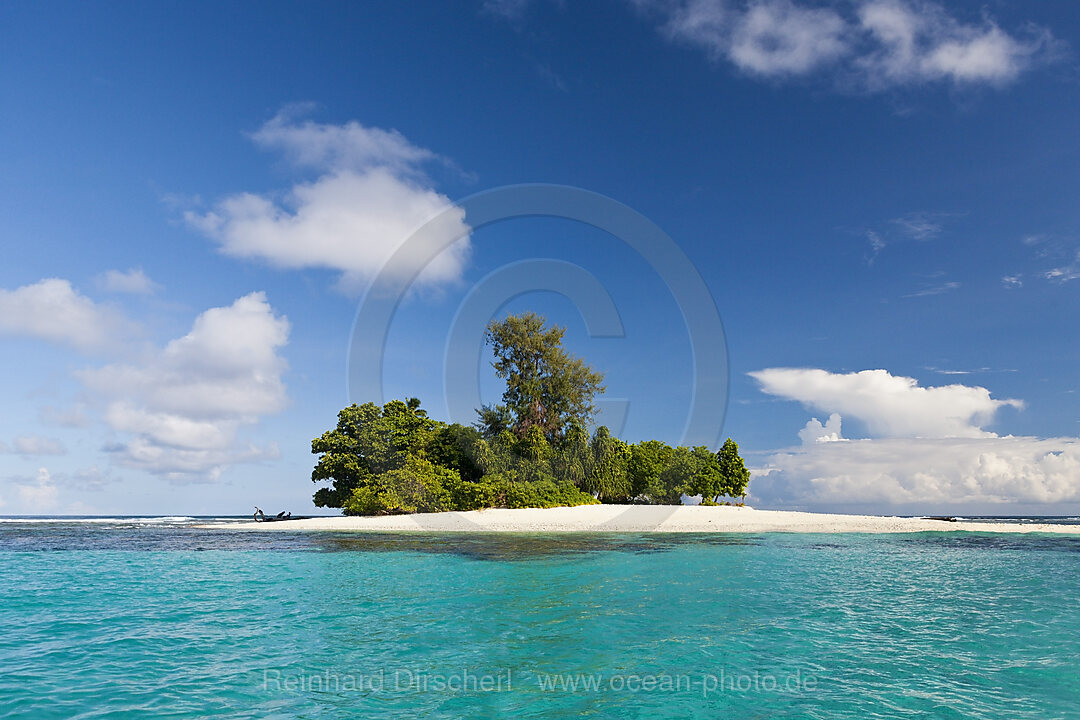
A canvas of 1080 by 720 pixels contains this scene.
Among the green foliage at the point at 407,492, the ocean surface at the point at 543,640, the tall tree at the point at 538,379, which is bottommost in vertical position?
the ocean surface at the point at 543,640

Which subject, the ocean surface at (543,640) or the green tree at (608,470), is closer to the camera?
the ocean surface at (543,640)

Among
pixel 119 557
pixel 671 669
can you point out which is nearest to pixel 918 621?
pixel 671 669

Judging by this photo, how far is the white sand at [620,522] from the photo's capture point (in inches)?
1789

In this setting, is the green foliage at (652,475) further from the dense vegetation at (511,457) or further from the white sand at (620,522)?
the white sand at (620,522)

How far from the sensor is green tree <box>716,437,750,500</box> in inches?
2506

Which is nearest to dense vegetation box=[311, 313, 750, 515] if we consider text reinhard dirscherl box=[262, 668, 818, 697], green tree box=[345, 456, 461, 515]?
green tree box=[345, 456, 461, 515]

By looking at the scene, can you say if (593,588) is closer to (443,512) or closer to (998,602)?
(998,602)

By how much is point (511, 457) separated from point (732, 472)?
25.7 meters

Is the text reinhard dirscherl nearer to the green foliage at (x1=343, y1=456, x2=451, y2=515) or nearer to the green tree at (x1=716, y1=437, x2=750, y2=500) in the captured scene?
the green foliage at (x1=343, y1=456, x2=451, y2=515)

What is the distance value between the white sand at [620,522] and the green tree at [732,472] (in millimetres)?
9000

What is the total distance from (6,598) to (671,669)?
21208 millimetres

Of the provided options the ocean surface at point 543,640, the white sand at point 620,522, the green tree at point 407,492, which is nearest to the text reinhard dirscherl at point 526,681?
the ocean surface at point 543,640

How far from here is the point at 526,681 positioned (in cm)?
989

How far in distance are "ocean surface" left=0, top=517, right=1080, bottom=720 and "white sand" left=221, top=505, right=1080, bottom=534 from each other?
763 inches
